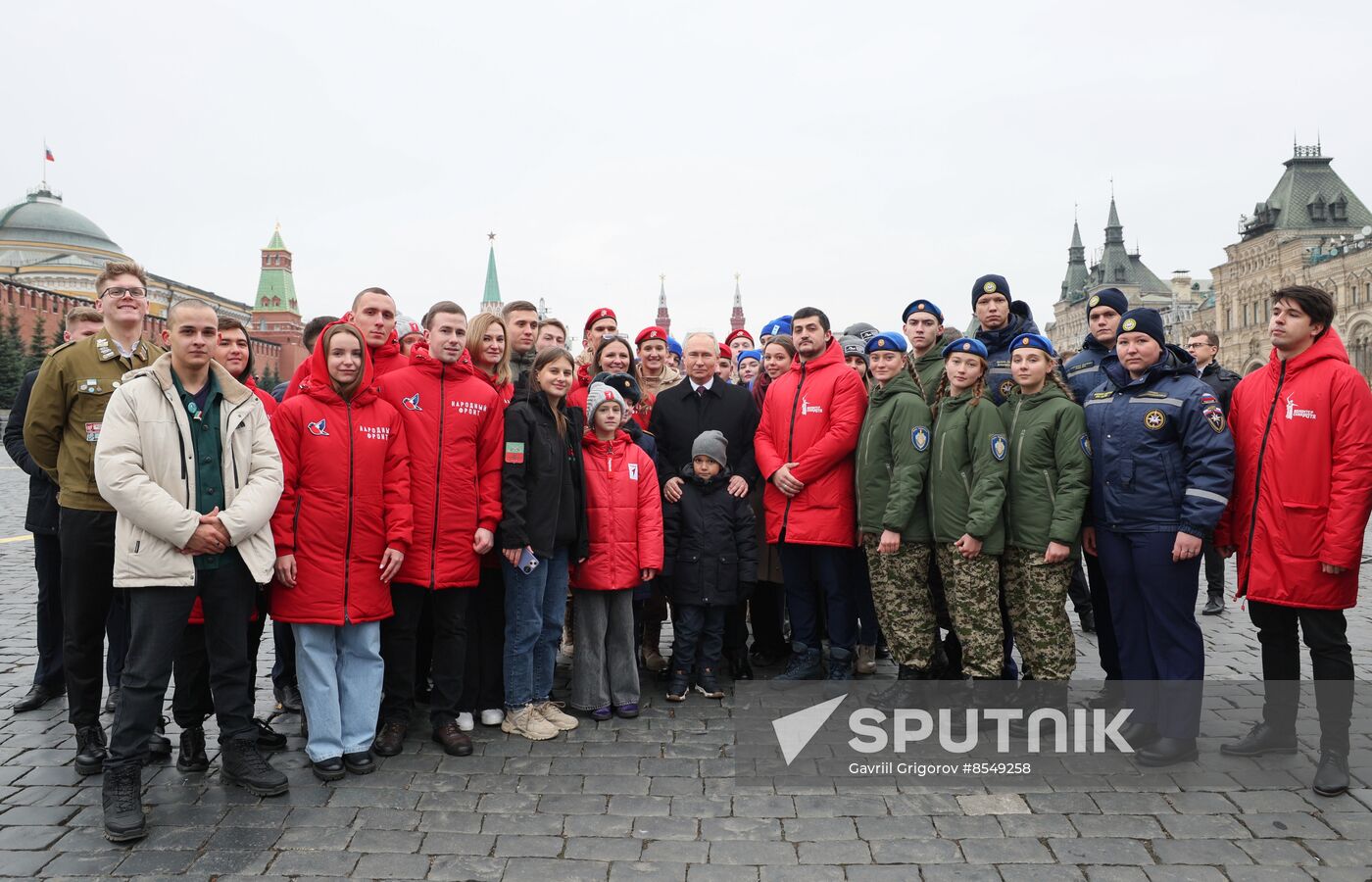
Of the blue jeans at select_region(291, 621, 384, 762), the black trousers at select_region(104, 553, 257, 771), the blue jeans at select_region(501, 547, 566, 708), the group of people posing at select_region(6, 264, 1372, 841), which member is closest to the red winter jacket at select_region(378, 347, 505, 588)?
the group of people posing at select_region(6, 264, 1372, 841)

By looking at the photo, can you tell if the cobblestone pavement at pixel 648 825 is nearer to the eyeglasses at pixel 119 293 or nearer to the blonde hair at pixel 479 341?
the blonde hair at pixel 479 341

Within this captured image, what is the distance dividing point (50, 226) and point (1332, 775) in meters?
127

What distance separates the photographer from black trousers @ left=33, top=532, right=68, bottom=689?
5.44 m

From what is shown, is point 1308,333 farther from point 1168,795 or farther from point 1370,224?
point 1370,224

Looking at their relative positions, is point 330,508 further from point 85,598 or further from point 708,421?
point 708,421

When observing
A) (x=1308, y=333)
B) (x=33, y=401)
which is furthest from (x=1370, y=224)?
(x=33, y=401)

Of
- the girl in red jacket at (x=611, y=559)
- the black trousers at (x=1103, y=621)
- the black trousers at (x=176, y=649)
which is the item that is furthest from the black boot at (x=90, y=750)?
the black trousers at (x=1103, y=621)

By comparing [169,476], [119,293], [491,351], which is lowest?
[169,476]

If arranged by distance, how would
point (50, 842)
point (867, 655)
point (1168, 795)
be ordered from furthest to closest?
point (867, 655) → point (1168, 795) → point (50, 842)

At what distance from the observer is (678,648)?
588 cm

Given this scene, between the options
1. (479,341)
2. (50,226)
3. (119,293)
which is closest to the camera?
(119,293)

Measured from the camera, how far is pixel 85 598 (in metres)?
4.42

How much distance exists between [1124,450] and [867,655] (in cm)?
240

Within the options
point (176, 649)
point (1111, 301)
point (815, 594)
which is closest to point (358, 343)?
point (176, 649)
